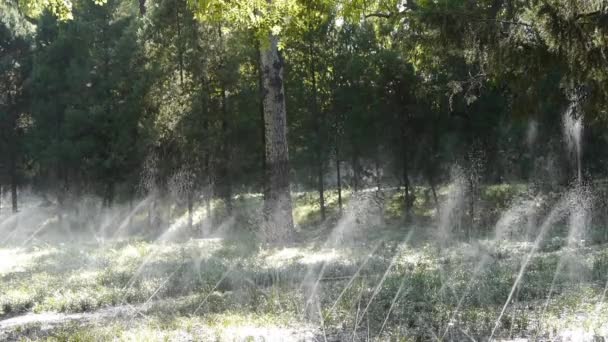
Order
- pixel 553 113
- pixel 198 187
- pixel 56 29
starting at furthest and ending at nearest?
pixel 56 29
pixel 198 187
pixel 553 113


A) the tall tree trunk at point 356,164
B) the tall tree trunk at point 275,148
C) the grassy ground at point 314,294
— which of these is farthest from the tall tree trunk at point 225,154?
the grassy ground at point 314,294

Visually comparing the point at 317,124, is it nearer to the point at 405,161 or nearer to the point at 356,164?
the point at 405,161

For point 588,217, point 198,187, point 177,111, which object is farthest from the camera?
point 198,187

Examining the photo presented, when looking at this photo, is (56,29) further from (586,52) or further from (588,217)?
(586,52)

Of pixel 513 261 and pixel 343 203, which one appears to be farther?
pixel 343 203

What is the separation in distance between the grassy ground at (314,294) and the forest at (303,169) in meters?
0.05

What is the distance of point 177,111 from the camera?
25141 millimetres

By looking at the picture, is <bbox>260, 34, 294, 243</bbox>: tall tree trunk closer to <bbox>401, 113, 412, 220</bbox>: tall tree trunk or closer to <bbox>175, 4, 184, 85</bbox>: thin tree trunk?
<bbox>401, 113, 412, 220</bbox>: tall tree trunk

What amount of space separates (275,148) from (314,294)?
24.9 ft

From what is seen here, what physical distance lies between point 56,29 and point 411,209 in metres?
18.8

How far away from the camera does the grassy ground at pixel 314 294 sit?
288 inches

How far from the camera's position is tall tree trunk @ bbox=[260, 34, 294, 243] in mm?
16469

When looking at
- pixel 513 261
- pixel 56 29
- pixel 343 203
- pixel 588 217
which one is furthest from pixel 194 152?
pixel 513 261

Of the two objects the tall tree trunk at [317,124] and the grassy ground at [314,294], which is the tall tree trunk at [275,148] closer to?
the grassy ground at [314,294]
